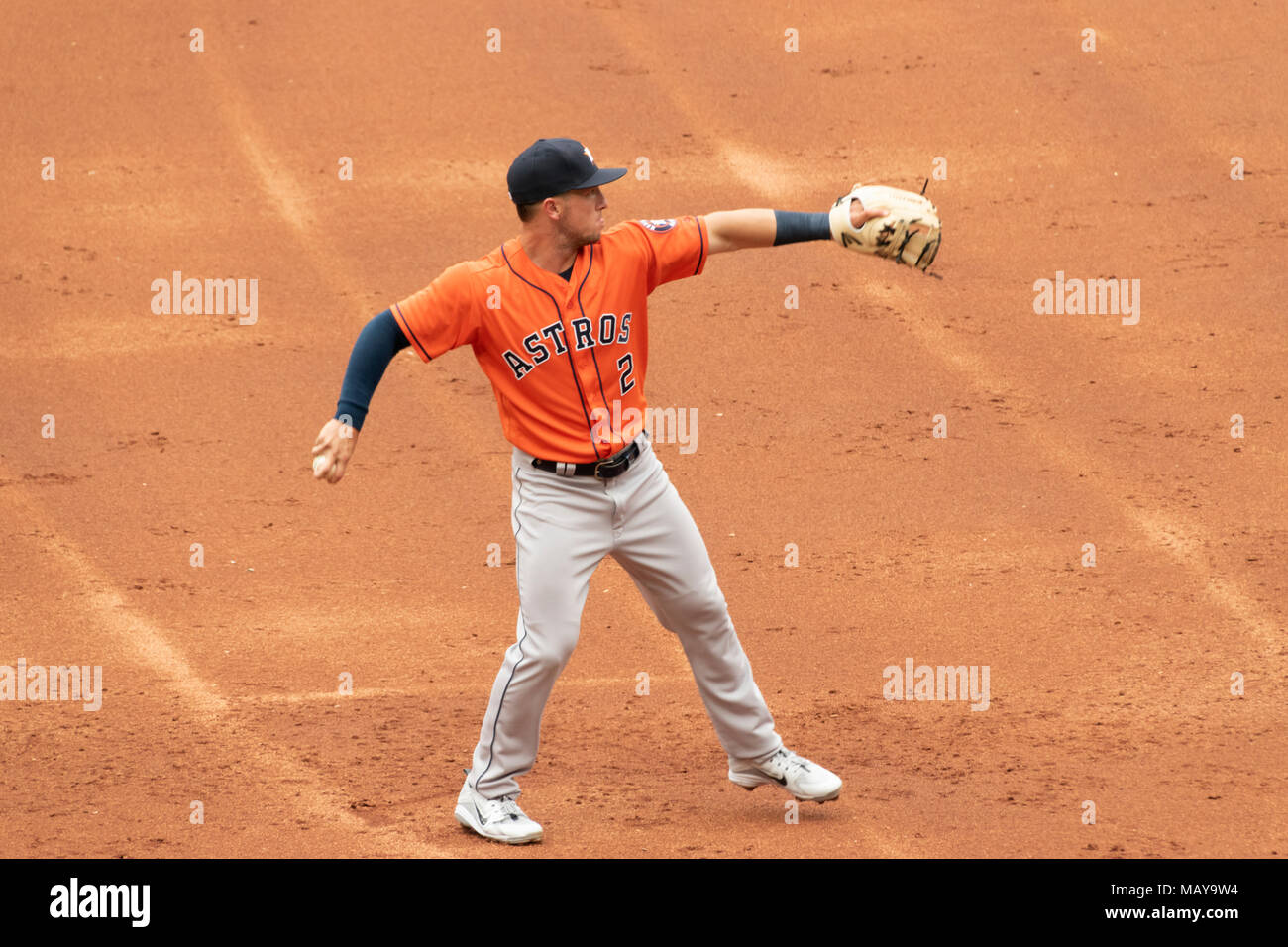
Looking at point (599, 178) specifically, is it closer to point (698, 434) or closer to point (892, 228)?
point (892, 228)

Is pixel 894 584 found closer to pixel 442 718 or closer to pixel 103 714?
pixel 442 718

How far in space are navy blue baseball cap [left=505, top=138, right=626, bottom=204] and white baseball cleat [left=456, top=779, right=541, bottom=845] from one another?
195 centimetres

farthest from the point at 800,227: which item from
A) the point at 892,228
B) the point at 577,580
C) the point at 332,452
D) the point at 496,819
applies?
the point at 496,819

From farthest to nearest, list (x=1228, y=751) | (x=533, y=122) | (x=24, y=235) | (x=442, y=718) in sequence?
(x=533, y=122)
(x=24, y=235)
(x=442, y=718)
(x=1228, y=751)

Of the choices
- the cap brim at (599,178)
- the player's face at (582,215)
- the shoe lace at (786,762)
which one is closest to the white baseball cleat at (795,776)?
the shoe lace at (786,762)

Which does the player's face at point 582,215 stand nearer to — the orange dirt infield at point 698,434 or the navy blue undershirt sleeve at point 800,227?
the navy blue undershirt sleeve at point 800,227

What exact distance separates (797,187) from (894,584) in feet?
18.7

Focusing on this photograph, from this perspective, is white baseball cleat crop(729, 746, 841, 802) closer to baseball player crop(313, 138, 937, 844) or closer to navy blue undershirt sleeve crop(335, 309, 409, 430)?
baseball player crop(313, 138, 937, 844)

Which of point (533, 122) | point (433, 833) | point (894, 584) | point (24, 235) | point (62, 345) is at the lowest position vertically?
point (433, 833)

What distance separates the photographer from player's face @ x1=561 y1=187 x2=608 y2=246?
15.7 feet

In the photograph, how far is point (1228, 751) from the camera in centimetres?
565

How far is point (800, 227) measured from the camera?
490 centimetres

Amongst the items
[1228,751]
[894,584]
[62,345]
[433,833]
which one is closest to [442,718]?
[433,833]

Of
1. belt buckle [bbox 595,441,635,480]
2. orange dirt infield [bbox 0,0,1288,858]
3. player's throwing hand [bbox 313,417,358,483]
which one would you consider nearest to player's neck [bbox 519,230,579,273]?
belt buckle [bbox 595,441,635,480]
